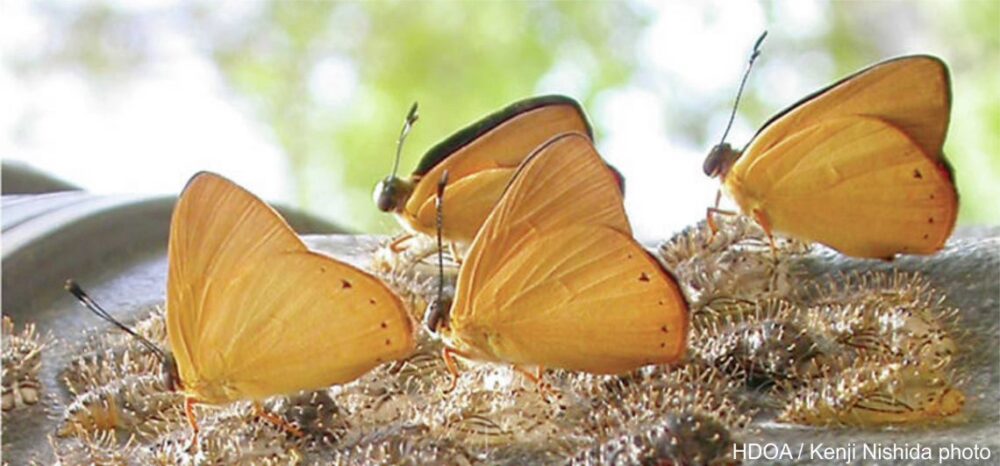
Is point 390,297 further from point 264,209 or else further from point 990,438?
point 990,438

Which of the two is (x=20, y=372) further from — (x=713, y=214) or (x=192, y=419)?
(x=713, y=214)

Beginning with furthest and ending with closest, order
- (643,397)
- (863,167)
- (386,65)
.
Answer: (386,65)
(863,167)
(643,397)

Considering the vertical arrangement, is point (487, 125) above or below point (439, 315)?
above

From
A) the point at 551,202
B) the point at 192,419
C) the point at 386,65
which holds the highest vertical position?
the point at 386,65

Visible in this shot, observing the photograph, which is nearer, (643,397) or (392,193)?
(643,397)

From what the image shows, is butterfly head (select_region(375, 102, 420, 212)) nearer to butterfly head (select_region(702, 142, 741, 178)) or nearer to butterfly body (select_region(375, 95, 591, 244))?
butterfly body (select_region(375, 95, 591, 244))

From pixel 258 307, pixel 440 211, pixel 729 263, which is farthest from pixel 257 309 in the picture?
pixel 729 263

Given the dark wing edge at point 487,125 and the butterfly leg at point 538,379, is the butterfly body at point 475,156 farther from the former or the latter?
the butterfly leg at point 538,379

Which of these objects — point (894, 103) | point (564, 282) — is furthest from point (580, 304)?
point (894, 103)

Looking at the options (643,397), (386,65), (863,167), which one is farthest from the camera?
(386,65)

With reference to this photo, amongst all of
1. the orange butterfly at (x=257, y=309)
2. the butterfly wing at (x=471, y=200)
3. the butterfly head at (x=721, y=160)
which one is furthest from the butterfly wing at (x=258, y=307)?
the butterfly head at (x=721, y=160)
